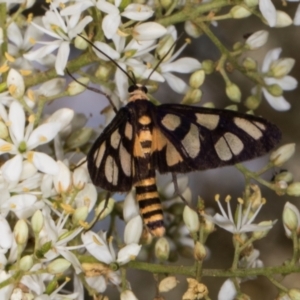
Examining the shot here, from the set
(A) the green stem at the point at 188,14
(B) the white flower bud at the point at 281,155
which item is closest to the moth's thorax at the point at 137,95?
(A) the green stem at the point at 188,14

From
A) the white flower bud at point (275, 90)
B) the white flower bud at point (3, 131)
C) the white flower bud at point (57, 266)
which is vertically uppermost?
the white flower bud at point (3, 131)

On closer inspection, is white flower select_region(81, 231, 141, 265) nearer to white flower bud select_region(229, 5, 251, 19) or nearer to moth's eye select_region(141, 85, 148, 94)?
moth's eye select_region(141, 85, 148, 94)

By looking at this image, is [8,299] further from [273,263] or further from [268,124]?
[273,263]

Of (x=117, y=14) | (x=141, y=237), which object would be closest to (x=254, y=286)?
(x=141, y=237)

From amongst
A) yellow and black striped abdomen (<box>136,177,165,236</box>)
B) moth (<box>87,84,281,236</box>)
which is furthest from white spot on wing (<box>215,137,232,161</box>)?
yellow and black striped abdomen (<box>136,177,165,236</box>)

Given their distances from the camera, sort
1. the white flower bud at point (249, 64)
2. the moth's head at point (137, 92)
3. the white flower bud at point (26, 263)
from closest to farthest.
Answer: the white flower bud at point (26, 263)
the moth's head at point (137, 92)
the white flower bud at point (249, 64)

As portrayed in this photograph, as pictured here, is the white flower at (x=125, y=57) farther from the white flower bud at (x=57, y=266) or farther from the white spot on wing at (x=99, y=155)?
the white flower bud at (x=57, y=266)

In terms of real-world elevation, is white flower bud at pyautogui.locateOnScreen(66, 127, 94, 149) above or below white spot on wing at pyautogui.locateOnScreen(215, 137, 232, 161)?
below

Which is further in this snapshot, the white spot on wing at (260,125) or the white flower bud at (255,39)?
the white flower bud at (255,39)

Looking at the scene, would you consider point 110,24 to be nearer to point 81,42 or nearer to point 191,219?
point 81,42
